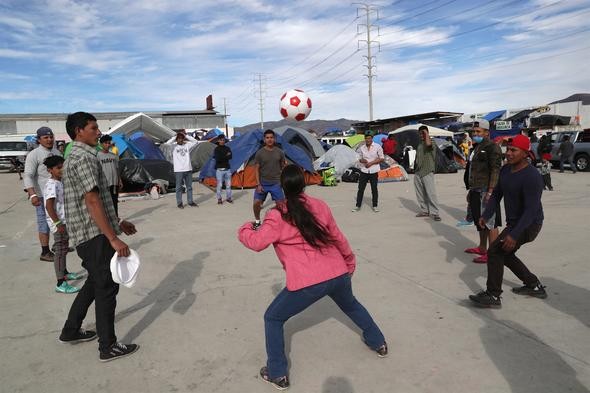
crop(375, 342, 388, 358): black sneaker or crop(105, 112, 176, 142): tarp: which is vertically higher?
crop(105, 112, 176, 142): tarp

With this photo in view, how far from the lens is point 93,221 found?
294cm

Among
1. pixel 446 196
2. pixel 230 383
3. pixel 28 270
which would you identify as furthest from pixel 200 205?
pixel 230 383

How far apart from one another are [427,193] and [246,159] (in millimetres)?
6347

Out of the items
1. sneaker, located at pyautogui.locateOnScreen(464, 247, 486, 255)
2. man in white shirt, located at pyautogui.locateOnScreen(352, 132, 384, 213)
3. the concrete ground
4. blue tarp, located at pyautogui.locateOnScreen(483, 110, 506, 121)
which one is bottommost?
the concrete ground

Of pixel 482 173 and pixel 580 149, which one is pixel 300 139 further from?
pixel 482 173

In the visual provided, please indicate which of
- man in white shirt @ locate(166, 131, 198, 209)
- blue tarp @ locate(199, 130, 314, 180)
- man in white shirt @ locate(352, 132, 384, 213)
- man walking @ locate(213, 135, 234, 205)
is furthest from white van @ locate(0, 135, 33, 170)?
man in white shirt @ locate(352, 132, 384, 213)

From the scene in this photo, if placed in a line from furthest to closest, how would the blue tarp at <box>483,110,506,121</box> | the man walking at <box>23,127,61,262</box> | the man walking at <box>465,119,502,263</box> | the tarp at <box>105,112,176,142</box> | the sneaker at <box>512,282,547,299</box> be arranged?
1. the blue tarp at <box>483,110,506,121</box>
2. the tarp at <box>105,112,176,142</box>
3. the man walking at <box>465,119,502,263</box>
4. the man walking at <box>23,127,61,262</box>
5. the sneaker at <box>512,282,547,299</box>

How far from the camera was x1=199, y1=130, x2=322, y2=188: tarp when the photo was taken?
12859mm

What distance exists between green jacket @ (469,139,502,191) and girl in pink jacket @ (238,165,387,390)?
11.7 feet

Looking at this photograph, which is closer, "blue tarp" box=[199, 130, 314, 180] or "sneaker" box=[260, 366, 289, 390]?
"sneaker" box=[260, 366, 289, 390]

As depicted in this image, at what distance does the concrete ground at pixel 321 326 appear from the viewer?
2.78 meters

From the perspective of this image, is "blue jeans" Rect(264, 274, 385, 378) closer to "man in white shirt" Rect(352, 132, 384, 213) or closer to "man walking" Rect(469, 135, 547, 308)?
"man walking" Rect(469, 135, 547, 308)

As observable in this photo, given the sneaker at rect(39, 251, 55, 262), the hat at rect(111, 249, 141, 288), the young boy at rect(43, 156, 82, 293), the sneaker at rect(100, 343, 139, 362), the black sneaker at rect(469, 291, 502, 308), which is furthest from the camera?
the sneaker at rect(39, 251, 55, 262)

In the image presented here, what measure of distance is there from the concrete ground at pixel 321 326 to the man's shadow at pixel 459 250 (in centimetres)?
3
